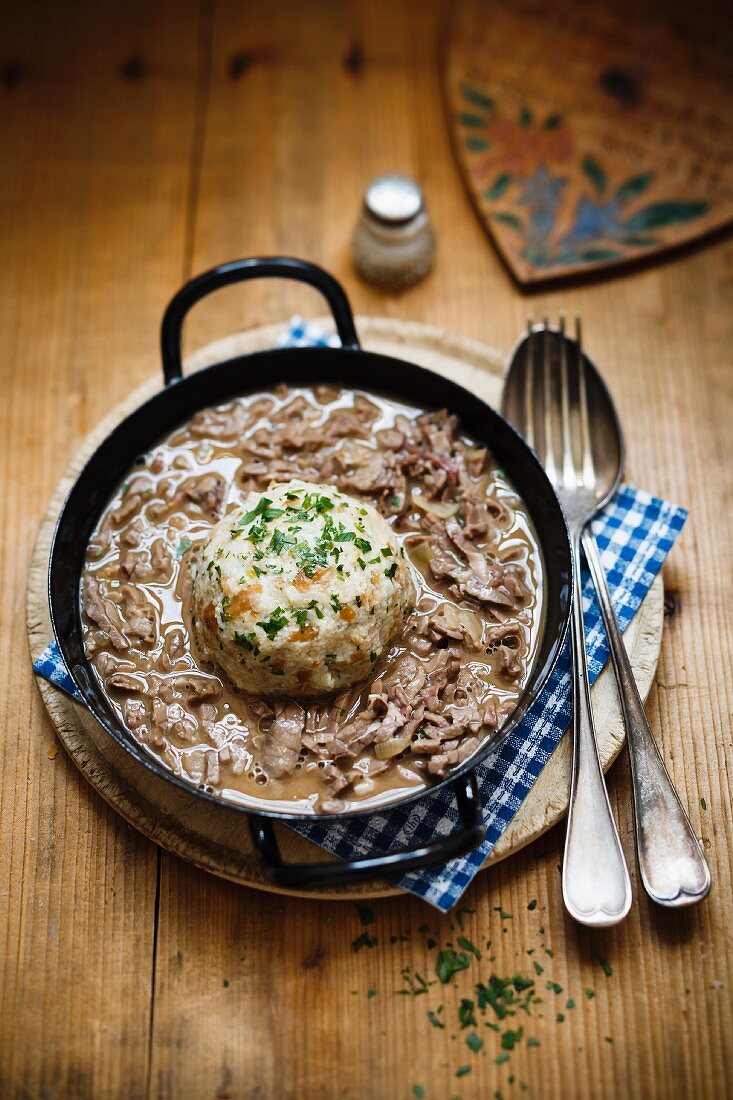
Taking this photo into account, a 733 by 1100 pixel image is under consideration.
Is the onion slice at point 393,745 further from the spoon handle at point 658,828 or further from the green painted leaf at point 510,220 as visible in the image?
the green painted leaf at point 510,220

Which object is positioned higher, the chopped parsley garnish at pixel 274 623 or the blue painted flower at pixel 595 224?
the blue painted flower at pixel 595 224

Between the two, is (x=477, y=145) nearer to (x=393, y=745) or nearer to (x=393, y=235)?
(x=393, y=235)

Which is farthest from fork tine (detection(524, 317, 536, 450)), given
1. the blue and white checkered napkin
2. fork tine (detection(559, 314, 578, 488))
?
the blue and white checkered napkin

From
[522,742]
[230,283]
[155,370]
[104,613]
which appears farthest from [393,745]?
[155,370]

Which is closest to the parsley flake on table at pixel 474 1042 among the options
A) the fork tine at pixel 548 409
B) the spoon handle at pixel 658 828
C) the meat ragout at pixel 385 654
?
the spoon handle at pixel 658 828

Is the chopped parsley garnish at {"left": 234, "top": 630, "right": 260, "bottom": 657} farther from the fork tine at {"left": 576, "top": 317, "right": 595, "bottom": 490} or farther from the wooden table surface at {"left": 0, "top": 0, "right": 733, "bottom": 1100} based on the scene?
the fork tine at {"left": 576, "top": 317, "right": 595, "bottom": 490}

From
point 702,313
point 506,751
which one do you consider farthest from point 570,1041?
point 702,313

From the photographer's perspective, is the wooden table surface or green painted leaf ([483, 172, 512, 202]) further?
green painted leaf ([483, 172, 512, 202])
